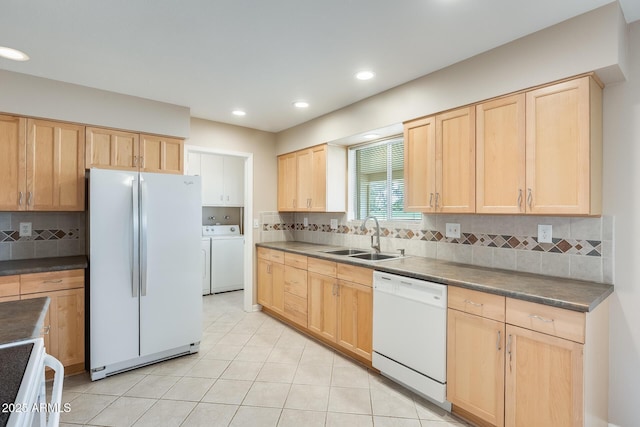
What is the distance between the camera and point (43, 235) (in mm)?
2967

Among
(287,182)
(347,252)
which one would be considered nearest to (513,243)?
(347,252)

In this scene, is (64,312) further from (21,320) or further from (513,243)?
(513,243)

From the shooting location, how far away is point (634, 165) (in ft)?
6.19

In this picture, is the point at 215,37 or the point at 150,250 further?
the point at 150,250

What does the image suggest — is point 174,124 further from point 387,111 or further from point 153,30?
point 387,111

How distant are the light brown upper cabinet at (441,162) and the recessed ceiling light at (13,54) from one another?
2.92 m

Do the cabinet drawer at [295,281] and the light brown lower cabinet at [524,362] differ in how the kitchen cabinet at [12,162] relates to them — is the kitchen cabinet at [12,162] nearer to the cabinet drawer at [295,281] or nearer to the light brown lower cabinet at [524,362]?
the cabinet drawer at [295,281]

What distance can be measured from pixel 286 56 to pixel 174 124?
1652 millimetres

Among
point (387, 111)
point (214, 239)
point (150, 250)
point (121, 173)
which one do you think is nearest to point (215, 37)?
point (121, 173)

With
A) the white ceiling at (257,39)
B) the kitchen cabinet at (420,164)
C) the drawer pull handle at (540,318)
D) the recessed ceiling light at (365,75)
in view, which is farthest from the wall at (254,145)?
the drawer pull handle at (540,318)

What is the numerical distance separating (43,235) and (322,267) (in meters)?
2.60

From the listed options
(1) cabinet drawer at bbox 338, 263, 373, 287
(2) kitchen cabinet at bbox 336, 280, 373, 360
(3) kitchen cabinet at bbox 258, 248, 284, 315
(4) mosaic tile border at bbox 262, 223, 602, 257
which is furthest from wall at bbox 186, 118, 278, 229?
(2) kitchen cabinet at bbox 336, 280, 373, 360

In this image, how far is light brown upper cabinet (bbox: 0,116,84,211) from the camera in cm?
260

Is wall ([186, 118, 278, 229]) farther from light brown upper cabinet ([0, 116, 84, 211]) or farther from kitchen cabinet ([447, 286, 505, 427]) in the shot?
kitchen cabinet ([447, 286, 505, 427])
